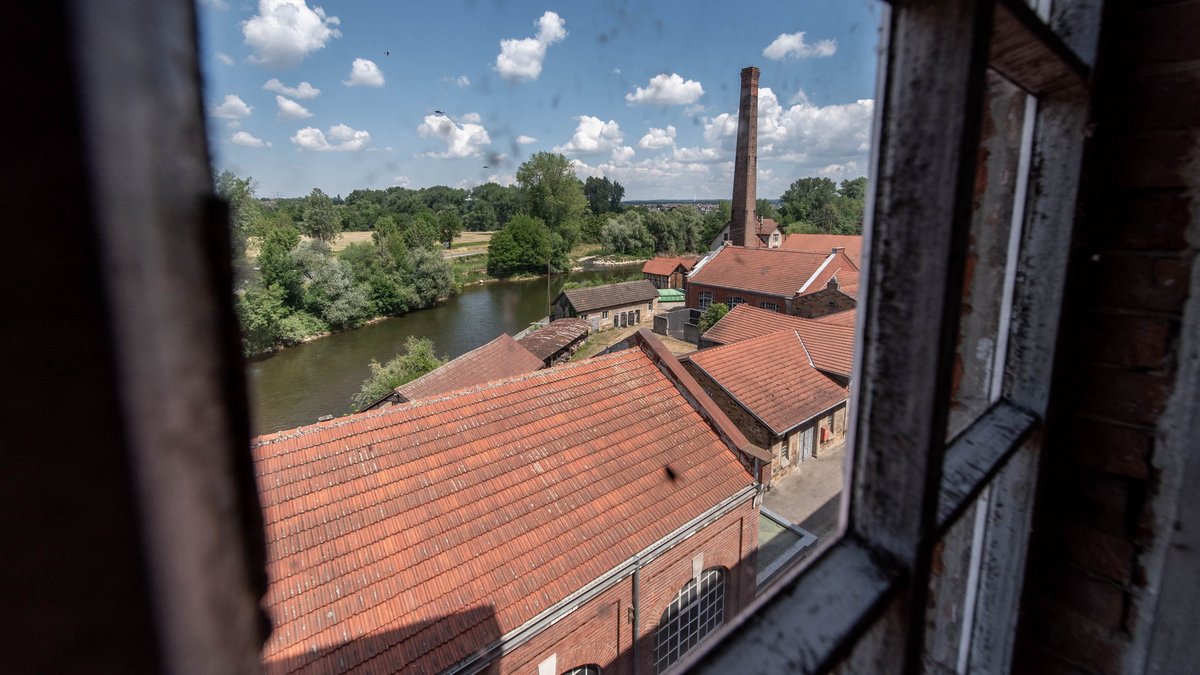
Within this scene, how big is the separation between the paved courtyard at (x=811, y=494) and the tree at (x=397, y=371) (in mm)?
6903

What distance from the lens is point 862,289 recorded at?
2.76 feet

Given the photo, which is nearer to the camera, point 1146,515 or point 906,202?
point 906,202

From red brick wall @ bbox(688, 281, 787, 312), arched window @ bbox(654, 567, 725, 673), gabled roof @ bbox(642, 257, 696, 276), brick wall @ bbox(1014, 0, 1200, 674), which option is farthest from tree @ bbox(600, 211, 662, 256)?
brick wall @ bbox(1014, 0, 1200, 674)

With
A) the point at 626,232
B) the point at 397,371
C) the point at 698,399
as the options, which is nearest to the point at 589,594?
the point at 698,399

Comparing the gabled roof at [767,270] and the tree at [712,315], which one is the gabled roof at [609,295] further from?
the tree at [712,315]

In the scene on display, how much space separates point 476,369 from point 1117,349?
11250 mm

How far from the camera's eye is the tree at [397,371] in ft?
38.3

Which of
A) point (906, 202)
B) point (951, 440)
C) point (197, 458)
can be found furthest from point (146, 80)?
point (951, 440)

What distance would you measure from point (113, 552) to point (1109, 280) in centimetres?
168

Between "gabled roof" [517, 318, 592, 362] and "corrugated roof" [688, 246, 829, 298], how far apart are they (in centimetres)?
499

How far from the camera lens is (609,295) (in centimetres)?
2431

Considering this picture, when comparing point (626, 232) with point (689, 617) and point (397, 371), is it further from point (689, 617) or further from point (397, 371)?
point (689, 617)

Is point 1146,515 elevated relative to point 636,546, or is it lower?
elevated

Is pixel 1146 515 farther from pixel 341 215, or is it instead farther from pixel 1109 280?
pixel 341 215
